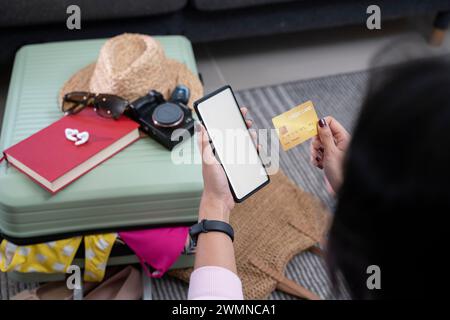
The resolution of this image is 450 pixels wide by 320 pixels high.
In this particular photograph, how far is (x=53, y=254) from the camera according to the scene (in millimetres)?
980

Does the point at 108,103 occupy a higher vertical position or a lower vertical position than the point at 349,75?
higher

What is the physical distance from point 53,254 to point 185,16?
3.07 ft

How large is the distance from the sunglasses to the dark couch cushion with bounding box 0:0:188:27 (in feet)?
1.48

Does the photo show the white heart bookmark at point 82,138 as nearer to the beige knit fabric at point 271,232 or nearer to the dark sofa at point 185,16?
the beige knit fabric at point 271,232

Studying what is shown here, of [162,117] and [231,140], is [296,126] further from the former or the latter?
[162,117]

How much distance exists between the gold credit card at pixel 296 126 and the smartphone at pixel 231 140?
6 cm

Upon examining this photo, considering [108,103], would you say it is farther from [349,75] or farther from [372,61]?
[349,75]

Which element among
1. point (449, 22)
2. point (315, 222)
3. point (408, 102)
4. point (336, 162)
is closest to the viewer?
point (408, 102)

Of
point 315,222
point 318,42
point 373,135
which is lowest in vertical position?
point 315,222

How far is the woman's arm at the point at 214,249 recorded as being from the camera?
24.0 inches

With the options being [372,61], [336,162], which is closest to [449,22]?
[336,162]

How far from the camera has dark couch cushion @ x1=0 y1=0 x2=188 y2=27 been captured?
4.49ft
